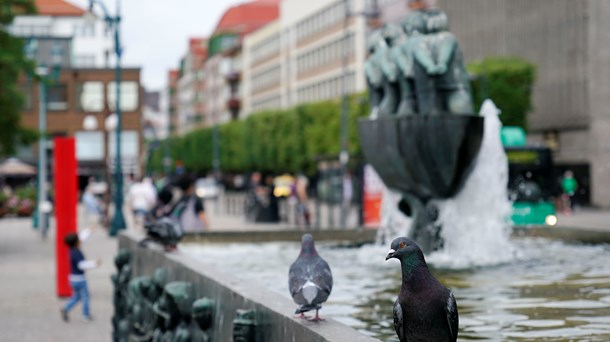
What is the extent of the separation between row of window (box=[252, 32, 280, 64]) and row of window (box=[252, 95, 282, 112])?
4.21 m

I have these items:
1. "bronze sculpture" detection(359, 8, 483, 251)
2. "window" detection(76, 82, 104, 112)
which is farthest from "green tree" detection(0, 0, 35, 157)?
"window" detection(76, 82, 104, 112)

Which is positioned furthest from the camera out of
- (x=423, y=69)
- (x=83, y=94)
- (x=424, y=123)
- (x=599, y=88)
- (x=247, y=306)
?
(x=83, y=94)

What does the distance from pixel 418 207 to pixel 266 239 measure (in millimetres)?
3607

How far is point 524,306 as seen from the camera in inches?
395

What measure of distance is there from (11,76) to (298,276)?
2590 centimetres

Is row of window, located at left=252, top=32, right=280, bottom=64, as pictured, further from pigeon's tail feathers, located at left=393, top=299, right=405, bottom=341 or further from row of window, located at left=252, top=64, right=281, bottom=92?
pigeon's tail feathers, located at left=393, top=299, right=405, bottom=341

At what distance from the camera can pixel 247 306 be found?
8.21 meters

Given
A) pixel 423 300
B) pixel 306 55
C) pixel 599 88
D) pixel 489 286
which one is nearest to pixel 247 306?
pixel 423 300

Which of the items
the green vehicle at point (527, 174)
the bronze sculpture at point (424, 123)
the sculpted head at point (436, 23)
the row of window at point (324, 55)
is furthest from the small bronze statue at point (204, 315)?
the row of window at point (324, 55)

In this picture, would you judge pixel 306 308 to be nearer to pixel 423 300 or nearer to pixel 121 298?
pixel 423 300

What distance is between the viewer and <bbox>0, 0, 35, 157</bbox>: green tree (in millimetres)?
31484

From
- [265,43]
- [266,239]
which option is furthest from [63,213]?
[265,43]

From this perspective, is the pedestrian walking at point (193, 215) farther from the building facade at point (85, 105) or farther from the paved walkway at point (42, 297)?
the building facade at point (85, 105)

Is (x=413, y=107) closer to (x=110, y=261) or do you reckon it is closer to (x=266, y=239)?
(x=266, y=239)
